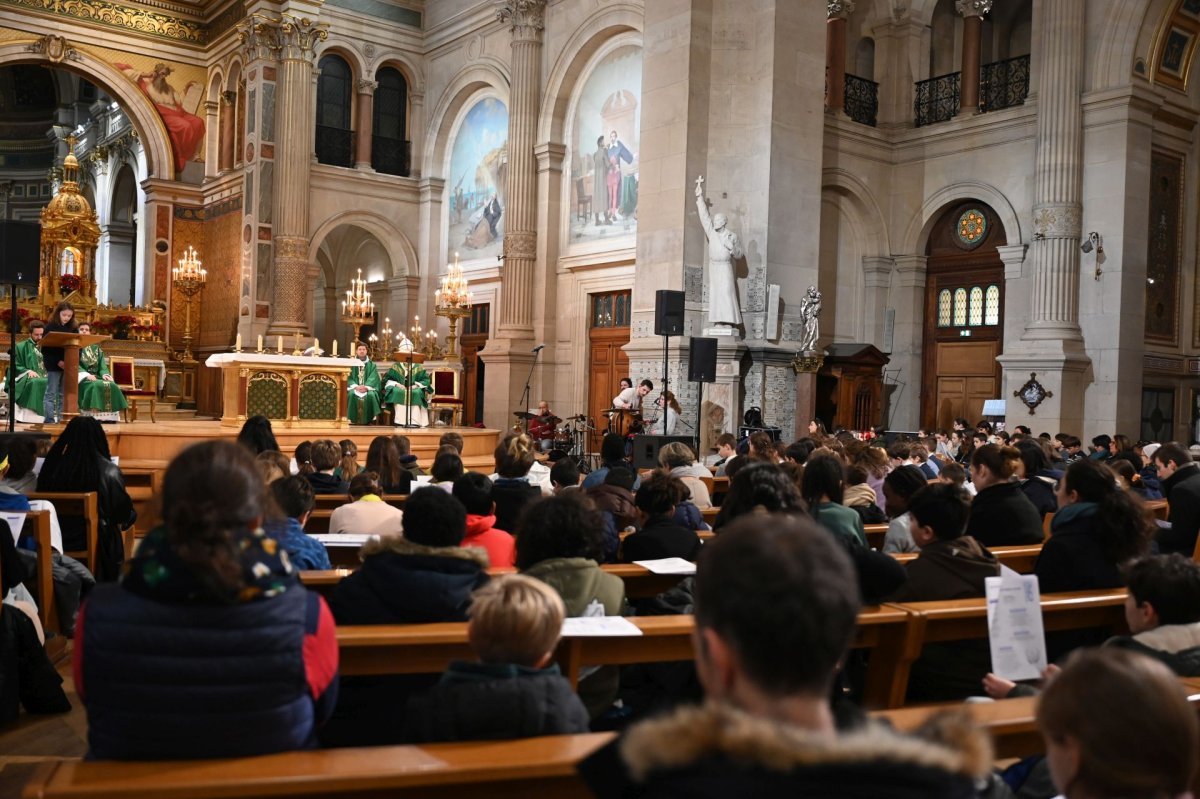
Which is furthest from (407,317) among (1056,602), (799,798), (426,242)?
(799,798)

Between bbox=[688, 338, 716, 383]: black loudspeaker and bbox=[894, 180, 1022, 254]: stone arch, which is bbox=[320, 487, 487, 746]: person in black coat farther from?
bbox=[894, 180, 1022, 254]: stone arch

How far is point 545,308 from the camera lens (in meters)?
20.6

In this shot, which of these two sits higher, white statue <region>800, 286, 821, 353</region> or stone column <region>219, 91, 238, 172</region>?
stone column <region>219, 91, 238, 172</region>

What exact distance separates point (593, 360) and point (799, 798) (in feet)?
62.1

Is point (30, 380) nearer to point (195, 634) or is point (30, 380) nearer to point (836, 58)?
point (195, 634)

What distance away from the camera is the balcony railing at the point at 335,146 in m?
22.7

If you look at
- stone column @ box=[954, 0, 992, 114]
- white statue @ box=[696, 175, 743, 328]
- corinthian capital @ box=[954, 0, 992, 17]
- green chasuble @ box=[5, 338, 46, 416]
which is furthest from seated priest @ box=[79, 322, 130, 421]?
corinthian capital @ box=[954, 0, 992, 17]

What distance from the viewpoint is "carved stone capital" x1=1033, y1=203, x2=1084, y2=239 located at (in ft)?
55.4

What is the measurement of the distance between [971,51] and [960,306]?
4876mm

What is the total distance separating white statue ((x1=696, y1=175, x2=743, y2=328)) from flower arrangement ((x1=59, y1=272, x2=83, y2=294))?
13.0m

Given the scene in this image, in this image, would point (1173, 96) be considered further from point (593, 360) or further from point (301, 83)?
point (301, 83)

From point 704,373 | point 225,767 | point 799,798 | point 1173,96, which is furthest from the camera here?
point 1173,96

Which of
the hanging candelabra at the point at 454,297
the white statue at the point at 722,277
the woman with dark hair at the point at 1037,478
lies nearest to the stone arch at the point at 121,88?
the hanging candelabra at the point at 454,297

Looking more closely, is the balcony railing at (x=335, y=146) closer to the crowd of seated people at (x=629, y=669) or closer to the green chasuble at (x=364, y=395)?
the green chasuble at (x=364, y=395)
